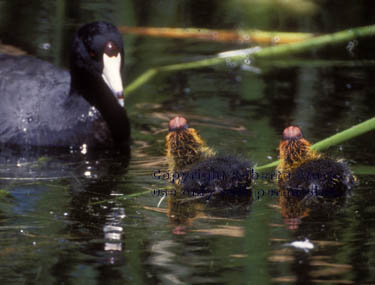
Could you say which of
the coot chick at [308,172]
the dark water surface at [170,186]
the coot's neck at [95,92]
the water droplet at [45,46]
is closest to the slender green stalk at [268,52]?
the dark water surface at [170,186]

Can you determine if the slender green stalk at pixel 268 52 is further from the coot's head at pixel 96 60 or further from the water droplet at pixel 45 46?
the water droplet at pixel 45 46

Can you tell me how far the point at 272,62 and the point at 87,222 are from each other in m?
3.56

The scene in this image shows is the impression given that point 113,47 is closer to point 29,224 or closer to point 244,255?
point 29,224

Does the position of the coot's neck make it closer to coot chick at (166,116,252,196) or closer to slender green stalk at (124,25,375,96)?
slender green stalk at (124,25,375,96)

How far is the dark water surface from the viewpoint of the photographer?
4.03 m

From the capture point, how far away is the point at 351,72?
7.63 metres

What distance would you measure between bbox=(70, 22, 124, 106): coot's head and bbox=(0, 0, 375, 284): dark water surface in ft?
1.31

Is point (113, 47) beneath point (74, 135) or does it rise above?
above

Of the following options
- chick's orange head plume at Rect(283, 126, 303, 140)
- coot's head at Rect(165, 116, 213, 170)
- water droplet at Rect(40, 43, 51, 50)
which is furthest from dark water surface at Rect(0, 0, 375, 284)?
chick's orange head plume at Rect(283, 126, 303, 140)

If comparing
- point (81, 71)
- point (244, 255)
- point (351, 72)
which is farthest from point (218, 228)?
point (351, 72)

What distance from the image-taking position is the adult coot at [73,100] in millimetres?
6250

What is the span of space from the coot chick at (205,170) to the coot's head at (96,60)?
559 millimetres

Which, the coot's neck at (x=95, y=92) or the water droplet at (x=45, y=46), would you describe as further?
the water droplet at (x=45, y=46)

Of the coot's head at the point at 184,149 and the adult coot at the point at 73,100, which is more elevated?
the adult coot at the point at 73,100
